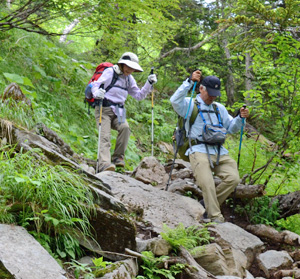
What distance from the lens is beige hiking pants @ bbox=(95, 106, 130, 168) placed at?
297 inches

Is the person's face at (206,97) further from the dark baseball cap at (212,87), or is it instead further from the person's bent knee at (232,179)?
the person's bent knee at (232,179)

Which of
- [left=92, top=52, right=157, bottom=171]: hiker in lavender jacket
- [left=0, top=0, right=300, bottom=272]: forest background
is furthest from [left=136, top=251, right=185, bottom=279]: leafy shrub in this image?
[left=92, top=52, right=157, bottom=171]: hiker in lavender jacket

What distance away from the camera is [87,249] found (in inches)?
149

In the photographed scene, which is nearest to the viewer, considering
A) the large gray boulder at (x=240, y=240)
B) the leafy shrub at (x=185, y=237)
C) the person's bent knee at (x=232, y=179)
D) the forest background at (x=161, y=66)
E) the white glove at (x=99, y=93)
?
the leafy shrub at (x=185, y=237)

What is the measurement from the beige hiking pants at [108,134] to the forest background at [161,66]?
106 cm

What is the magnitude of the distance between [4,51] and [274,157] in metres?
7.39

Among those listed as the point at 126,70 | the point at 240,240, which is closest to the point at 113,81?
the point at 126,70

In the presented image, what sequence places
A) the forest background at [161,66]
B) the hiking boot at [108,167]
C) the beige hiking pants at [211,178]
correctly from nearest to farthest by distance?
1. the beige hiking pants at [211,178]
2. the forest background at [161,66]
3. the hiking boot at [108,167]

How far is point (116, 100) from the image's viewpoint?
25.4 ft

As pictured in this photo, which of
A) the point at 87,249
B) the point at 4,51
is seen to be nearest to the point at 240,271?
the point at 87,249

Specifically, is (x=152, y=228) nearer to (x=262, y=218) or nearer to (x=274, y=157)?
(x=262, y=218)

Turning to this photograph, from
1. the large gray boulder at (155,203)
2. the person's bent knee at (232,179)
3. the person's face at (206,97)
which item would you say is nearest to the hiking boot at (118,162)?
the large gray boulder at (155,203)

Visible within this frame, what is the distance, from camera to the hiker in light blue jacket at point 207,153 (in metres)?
6.16

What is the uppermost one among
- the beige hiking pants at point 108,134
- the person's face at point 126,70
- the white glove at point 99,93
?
the person's face at point 126,70
